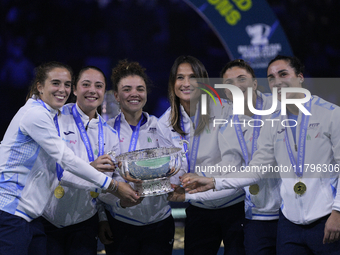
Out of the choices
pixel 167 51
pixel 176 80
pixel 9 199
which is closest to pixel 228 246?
pixel 176 80

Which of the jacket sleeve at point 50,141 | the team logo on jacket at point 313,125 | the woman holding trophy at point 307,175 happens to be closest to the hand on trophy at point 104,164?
the jacket sleeve at point 50,141

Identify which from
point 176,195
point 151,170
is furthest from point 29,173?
point 176,195

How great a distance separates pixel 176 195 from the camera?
2.56m

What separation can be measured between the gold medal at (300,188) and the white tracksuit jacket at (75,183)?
131cm

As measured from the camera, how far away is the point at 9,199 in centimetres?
211

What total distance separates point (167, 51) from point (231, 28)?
3.52 feet

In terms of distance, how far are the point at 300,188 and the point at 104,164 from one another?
129 centimetres

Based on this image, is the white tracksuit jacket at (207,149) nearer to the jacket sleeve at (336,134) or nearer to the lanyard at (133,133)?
the lanyard at (133,133)

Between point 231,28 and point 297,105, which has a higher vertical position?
point 231,28

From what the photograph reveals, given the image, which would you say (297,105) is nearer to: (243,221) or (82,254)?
(243,221)

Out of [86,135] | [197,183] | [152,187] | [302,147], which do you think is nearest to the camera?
[302,147]

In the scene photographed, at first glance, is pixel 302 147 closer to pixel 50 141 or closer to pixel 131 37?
pixel 50 141

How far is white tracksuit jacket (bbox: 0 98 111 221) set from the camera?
2.12 m

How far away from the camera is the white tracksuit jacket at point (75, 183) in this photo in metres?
2.42
